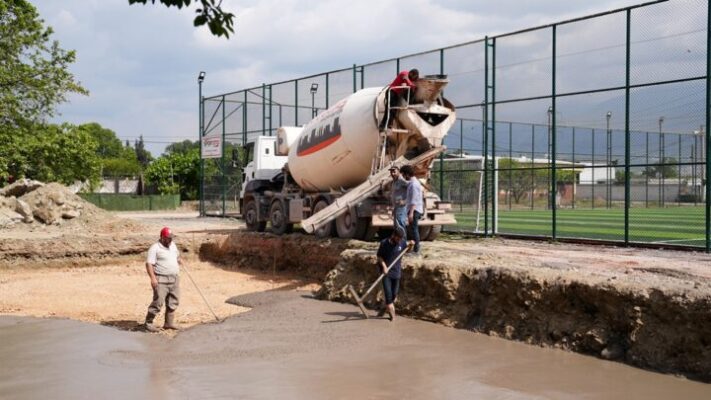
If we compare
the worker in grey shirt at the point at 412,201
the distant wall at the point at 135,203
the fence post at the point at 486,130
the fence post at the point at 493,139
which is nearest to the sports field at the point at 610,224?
the fence post at the point at 486,130

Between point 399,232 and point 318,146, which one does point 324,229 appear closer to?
point 318,146

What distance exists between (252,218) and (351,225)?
5.90 m

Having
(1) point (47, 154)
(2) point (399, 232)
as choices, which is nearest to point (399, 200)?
(2) point (399, 232)

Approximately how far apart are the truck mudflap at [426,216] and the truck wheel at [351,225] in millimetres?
384

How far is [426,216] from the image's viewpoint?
16109 millimetres

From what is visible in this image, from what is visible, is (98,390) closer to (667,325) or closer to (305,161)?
(667,325)

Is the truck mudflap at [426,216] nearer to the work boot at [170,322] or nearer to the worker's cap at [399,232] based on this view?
the worker's cap at [399,232]

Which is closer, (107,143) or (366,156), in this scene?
(366,156)

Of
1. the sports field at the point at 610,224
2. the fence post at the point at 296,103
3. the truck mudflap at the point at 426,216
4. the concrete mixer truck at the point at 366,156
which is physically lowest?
the sports field at the point at 610,224

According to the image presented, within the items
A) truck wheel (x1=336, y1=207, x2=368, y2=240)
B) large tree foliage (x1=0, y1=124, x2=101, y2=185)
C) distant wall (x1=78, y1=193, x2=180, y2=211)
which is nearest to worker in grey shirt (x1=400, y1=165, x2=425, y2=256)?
truck wheel (x1=336, y1=207, x2=368, y2=240)

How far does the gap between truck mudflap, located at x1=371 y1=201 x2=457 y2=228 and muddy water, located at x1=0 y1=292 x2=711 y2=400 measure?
416 centimetres

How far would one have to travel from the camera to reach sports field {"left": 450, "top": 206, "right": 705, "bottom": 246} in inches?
806

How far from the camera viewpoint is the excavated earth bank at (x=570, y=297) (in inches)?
331

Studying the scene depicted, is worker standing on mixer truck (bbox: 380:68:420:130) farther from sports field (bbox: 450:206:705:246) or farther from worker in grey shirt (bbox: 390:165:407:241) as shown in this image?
sports field (bbox: 450:206:705:246)
